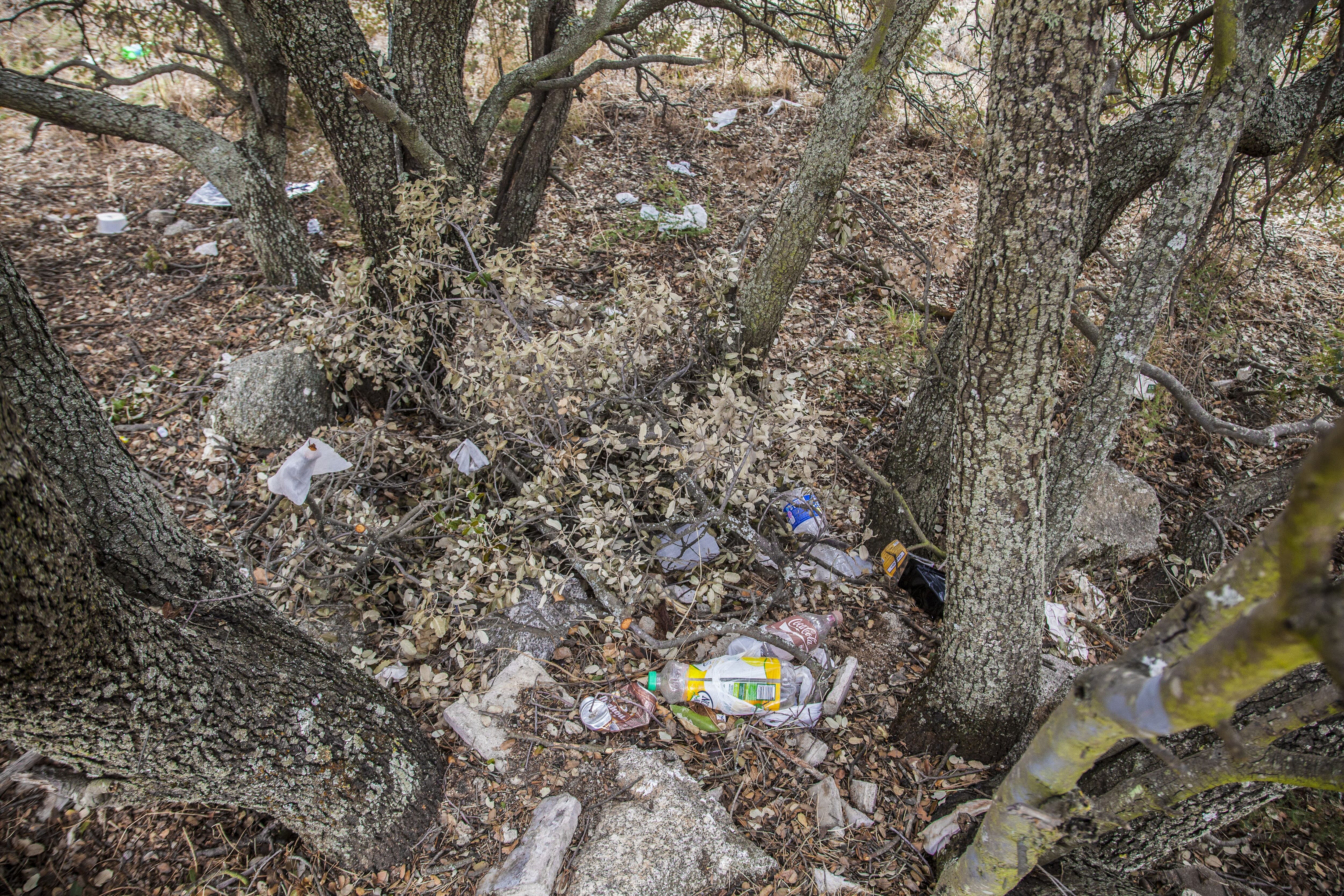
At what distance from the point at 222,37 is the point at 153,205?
5.73 feet

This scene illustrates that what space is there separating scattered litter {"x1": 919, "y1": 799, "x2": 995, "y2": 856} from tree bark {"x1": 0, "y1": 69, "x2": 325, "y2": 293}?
4608 millimetres

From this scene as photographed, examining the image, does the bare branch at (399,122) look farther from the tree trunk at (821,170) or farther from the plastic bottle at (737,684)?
the plastic bottle at (737,684)

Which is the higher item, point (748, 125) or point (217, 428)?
point (748, 125)

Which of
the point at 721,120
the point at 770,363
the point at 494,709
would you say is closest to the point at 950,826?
the point at 494,709

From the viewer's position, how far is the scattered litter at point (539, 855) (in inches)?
77.2

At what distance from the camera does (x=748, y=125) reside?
6953 mm

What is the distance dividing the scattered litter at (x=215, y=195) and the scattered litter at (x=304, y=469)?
3328 mm

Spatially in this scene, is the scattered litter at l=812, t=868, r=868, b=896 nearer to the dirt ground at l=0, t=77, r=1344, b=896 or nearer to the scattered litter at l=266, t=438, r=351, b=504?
the dirt ground at l=0, t=77, r=1344, b=896

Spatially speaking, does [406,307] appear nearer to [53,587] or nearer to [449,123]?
[449,123]

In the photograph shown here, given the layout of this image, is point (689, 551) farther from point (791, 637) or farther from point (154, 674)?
point (154, 674)

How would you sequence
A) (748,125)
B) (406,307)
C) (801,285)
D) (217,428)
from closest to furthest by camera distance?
(406,307)
(217,428)
(801,285)
(748,125)

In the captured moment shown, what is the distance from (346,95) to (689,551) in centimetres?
271

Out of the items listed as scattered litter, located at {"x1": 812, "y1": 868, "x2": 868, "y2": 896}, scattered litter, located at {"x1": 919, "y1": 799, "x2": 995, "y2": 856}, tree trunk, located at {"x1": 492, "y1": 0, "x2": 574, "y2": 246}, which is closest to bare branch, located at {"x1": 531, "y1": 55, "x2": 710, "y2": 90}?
tree trunk, located at {"x1": 492, "y1": 0, "x2": 574, "y2": 246}

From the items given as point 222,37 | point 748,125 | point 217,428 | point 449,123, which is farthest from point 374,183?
point 748,125
